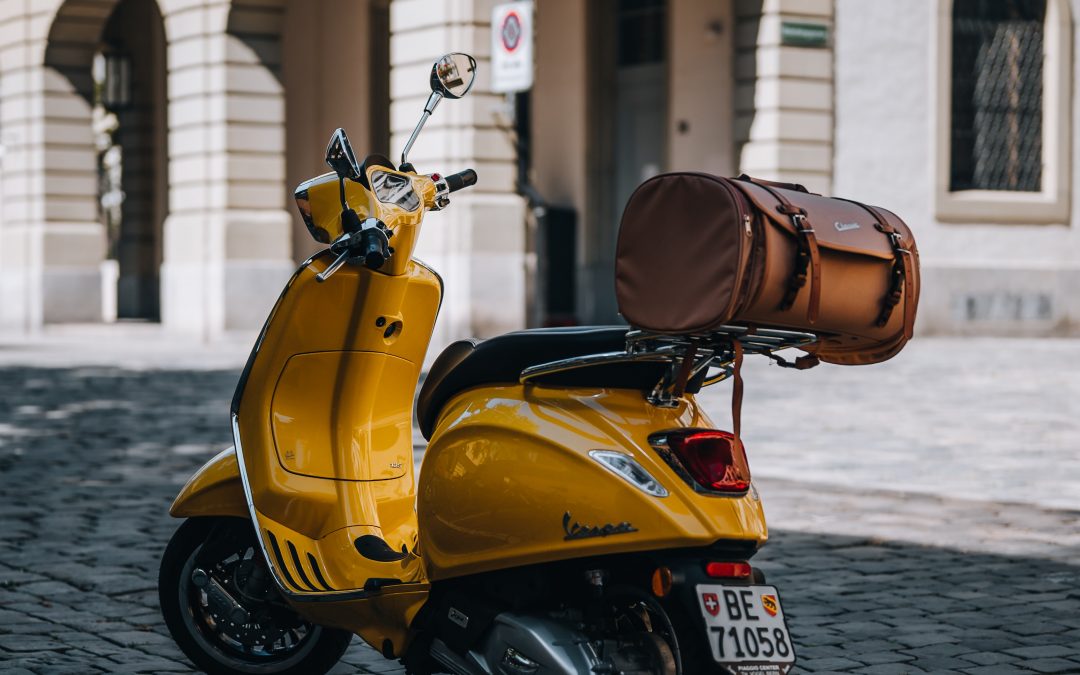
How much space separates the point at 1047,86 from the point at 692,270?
55.7 feet

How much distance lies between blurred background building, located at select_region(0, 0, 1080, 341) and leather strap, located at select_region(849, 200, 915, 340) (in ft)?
39.8

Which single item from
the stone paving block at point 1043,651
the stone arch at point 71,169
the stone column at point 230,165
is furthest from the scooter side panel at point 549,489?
the stone arch at point 71,169

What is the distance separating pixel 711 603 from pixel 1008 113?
1686 cm

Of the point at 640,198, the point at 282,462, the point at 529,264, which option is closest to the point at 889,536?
the point at 282,462

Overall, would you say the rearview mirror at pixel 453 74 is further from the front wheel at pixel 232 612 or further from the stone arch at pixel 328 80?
the stone arch at pixel 328 80

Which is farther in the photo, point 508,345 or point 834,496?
point 834,496

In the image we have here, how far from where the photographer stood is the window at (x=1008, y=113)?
18.4m

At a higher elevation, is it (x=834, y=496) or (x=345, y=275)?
(x=345, y=275)

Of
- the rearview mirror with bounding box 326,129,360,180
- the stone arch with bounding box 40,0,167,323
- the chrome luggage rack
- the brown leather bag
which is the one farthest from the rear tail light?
the stone arch with bounding box 40,0,167,323

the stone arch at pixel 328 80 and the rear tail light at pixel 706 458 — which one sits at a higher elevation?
the stone arch at pixel 328 80

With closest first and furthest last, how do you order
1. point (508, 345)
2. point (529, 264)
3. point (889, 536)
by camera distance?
point (508, 345)
point (889, 536)
point (529, 264)

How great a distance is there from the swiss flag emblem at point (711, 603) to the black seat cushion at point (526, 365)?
49 centimetres

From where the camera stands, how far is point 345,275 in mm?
3818

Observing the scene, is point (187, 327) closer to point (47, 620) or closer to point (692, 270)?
point (47, 620)
